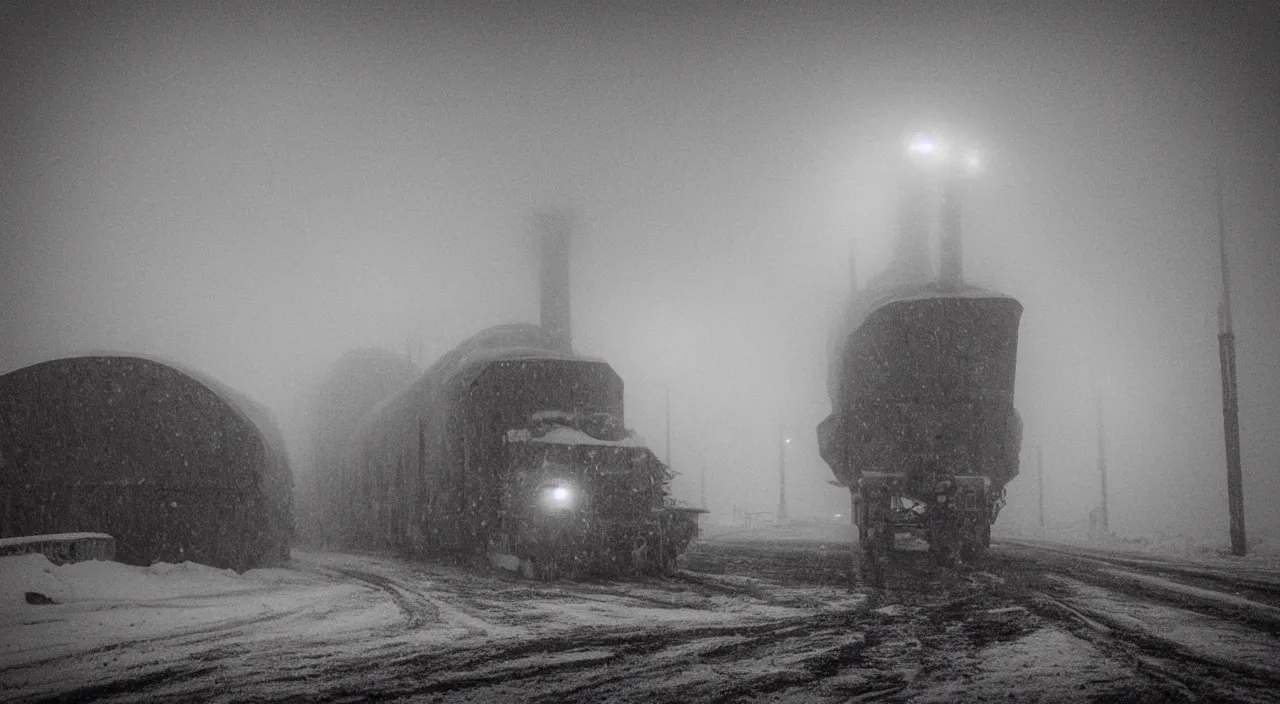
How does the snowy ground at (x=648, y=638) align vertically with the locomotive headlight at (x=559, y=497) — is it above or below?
below

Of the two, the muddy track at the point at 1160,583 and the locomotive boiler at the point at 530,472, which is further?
the locomotive boiler at the point at 530,472

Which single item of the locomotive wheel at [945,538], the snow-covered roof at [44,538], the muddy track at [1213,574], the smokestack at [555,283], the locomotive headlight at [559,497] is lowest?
the muddy track at [1213,574]

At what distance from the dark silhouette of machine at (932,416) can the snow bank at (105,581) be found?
11700 millimetres

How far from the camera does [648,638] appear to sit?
27.1ft

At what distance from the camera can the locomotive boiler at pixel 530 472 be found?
49.2ft

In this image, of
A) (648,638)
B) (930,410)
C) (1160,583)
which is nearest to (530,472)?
(648,638)

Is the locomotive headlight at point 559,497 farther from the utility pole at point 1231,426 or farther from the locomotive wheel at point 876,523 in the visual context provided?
the utility pole at point 1231,426

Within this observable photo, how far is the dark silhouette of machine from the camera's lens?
664 inches

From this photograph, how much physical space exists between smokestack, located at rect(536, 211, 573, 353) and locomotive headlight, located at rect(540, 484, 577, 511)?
8002 mm

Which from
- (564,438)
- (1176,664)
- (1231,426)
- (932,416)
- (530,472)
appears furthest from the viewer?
(1231,426)

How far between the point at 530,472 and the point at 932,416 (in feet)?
26.8

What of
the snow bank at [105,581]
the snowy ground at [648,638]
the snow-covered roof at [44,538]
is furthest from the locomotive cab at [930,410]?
the snow-covered roof at [44,538]

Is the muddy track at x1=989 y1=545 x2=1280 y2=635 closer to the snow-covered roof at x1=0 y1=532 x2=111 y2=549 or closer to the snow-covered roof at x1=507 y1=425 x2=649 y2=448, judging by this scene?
the snow-covered roof at x1=507 y1=425 x2=649 y2=448

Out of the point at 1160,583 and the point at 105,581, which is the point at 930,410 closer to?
the point at 1160,583
